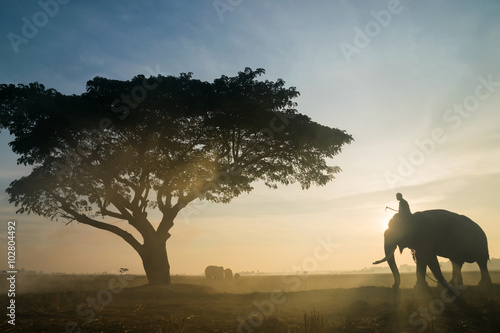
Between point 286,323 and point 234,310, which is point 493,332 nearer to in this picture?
point 286,323

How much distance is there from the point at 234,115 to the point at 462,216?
507 inches

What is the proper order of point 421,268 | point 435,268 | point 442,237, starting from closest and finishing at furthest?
point 435,268
point 421,268
point 442,237

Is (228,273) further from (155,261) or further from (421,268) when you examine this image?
(421,268)

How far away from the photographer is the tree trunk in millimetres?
22781

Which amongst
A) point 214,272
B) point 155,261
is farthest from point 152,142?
point 214,272

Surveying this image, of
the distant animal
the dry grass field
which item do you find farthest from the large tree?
the distant animal

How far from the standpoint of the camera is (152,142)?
2236 centimetres

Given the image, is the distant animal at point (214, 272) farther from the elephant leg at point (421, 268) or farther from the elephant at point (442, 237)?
the elephant leg at point (421, 268)

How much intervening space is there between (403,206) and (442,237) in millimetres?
2595

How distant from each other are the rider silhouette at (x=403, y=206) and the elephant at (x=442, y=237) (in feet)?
0.56

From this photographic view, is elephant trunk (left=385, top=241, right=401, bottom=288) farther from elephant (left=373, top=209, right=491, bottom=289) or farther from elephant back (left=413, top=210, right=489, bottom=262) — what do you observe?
elephant back (left=413, top=210, right=489, bottom=262)

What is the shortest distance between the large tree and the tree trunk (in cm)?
6

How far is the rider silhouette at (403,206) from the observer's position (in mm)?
13805

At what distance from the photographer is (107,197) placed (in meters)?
22.7
